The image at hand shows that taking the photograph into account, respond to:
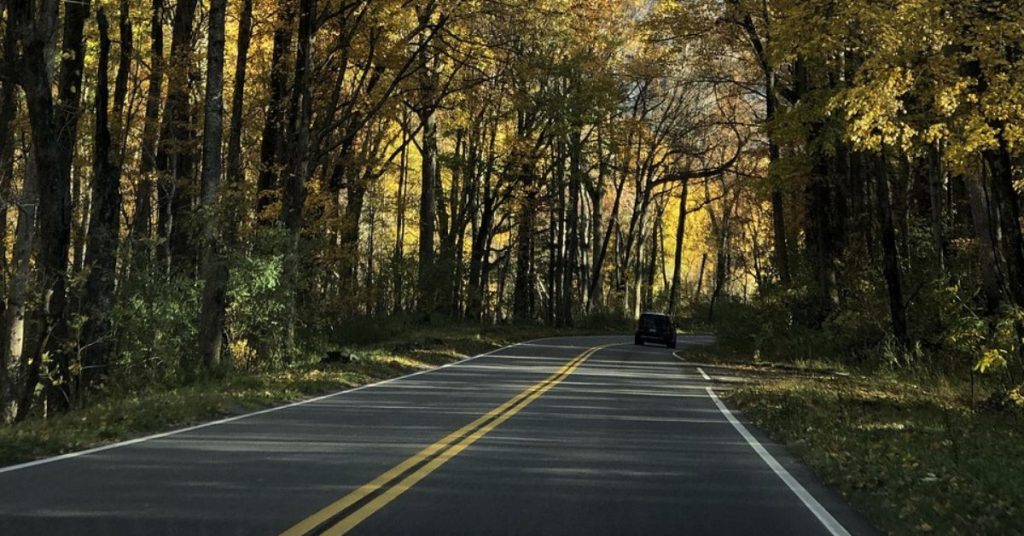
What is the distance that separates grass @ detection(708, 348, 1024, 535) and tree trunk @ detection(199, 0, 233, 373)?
10653 millimetres

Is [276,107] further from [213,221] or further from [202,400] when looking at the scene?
[202,400]

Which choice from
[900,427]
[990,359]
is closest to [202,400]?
[900,427]

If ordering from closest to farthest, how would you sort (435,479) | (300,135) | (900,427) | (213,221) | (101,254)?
1. (435,479)
2. (900,427)
3. (101,254)
4. (213,221)
5. (300,135)

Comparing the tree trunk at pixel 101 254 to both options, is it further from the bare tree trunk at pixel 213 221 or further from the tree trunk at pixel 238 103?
the tree trunk at pixel 238 103

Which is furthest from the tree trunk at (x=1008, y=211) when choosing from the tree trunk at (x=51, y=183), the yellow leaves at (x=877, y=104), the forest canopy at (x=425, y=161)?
the tree trunk at (x=51, y=183)

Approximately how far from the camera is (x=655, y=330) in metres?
42.3

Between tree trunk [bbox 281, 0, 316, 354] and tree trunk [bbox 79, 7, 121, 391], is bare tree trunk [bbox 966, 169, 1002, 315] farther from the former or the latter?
tree trunk [bbox 79, 7, 121, 391]

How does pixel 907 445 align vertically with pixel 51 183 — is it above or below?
below

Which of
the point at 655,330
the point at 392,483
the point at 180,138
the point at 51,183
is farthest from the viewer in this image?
the point at 655,330

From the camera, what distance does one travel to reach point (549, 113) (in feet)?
133

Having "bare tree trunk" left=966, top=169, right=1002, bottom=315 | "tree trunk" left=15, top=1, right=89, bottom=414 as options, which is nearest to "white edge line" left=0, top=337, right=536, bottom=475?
"tree trunk" left=15, top=1, right=89, bottom=414

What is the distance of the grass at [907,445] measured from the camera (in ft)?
25.5

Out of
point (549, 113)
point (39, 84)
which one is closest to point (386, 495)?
point (39, 84)

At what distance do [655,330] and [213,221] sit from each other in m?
26.7
